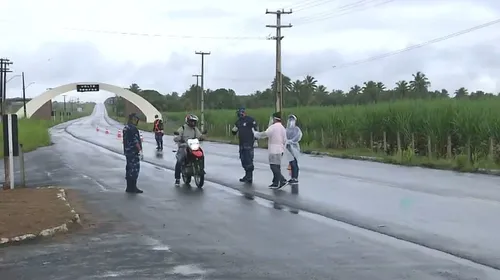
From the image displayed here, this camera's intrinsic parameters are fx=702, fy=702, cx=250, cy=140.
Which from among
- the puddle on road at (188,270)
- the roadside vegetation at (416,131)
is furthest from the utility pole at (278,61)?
the puddle on road at (188,270)

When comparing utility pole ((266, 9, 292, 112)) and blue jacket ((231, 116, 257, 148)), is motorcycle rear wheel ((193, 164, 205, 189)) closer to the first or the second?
blue jacket ((231, 116, 257, 148))

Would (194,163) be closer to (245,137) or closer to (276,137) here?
(245,137)

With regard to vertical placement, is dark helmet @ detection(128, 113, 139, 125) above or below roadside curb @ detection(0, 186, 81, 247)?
above

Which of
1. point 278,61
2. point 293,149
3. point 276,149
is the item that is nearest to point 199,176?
point 276,149

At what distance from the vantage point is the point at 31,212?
11.7 meters

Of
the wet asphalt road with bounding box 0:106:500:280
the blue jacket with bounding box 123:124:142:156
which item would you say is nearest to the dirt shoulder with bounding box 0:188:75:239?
the wet asphalt road with bounding box 0:106:500:280

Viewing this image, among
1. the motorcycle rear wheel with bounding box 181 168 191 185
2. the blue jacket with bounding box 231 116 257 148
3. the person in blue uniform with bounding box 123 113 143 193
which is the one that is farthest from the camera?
the blue jacket with bounding box 231 116 257 148

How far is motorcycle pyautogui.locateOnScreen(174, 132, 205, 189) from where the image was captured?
16.5 m

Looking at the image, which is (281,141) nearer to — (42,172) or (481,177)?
(481,177)

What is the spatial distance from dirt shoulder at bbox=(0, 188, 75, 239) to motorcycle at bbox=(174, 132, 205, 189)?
3182 millimetres

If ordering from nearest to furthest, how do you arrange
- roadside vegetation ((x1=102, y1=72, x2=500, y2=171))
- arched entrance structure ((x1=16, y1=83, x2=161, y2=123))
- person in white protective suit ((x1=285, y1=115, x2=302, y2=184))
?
person in white protective suit ((x1=285, y1=115, x2=302, y2=184)) < roadside vegetation ((x1=102, y1=72, x2=500, y2=171)) < arched entrance structure ((x1=16, y1=83, x2=161, y2=123))

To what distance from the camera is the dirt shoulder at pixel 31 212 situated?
10.2m

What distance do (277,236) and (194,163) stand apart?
7.43 m

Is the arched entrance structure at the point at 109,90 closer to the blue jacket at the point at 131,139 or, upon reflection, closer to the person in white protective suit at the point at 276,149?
the blue jacket at the point at 131,139
